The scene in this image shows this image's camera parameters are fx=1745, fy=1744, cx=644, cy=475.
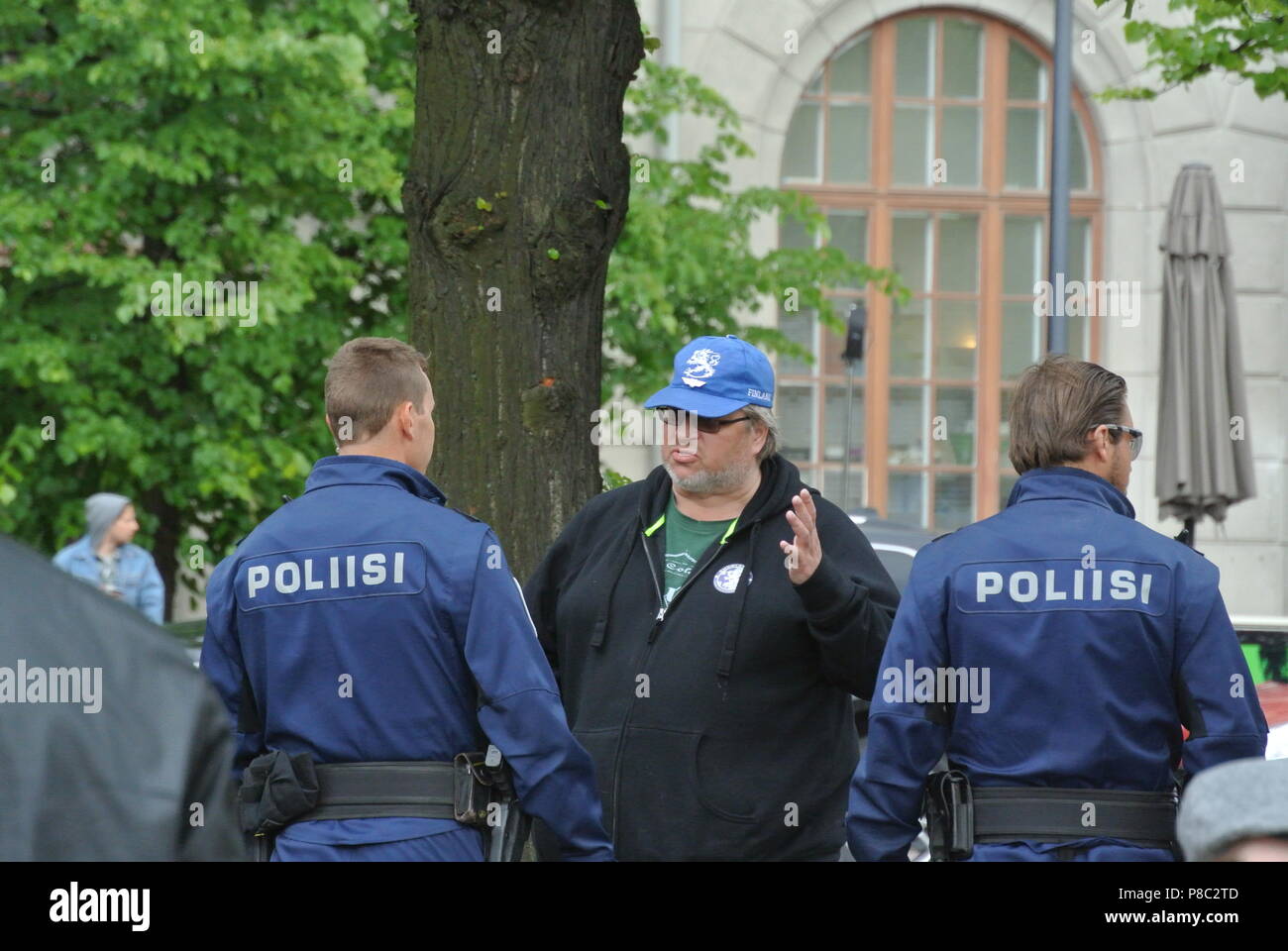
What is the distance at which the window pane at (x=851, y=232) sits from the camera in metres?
15.0

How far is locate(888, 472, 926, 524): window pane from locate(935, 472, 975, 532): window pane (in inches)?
5.3

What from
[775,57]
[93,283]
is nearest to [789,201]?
[775,57]

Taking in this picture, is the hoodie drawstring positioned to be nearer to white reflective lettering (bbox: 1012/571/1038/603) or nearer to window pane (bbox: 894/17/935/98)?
white reflective lettering (bbox: 1012/571/1038/603)

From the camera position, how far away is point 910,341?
15.0 meters

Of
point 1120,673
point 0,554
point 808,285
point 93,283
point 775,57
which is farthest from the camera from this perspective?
point 775,57

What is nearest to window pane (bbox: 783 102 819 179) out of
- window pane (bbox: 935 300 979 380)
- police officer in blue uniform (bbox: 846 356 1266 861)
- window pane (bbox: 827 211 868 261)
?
window pane (bbox: 827 211 868 261)

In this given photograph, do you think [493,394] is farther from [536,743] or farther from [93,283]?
[93,283]

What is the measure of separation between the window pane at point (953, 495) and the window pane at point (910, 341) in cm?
92

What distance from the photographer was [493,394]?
5.05 metres

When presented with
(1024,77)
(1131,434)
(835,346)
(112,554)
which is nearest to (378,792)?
(1131,434)

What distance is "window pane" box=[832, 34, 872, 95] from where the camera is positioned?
14773mm

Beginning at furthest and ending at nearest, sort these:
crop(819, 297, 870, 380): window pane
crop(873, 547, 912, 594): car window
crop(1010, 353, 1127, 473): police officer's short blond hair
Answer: crop(819, 297, 870, 380): window pane, crop(873, 547, 912, 594): car window, crop(1010, 353, 1127, 473): police officer's short blond hair
